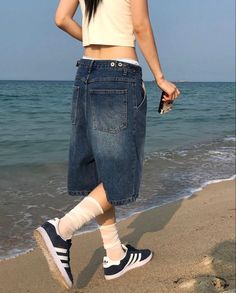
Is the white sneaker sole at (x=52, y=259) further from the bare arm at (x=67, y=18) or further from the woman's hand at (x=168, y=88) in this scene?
the bare arm at (x=67, y=18)

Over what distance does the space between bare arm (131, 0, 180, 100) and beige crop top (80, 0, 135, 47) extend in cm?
7

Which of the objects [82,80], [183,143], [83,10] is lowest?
[183,143]

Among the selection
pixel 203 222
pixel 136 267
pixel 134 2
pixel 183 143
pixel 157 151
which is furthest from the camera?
pixel 183 143

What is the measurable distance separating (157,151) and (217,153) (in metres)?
1.22

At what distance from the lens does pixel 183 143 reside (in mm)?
11031

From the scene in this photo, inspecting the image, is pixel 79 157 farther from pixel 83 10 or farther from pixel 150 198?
pixel 150 198

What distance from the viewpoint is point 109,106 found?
2.54m

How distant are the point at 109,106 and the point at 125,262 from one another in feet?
3.79

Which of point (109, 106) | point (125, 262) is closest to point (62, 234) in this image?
point (125, 262)

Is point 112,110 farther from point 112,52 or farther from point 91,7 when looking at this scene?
point 91,7

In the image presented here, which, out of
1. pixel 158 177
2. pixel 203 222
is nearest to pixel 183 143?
pixel 158 177

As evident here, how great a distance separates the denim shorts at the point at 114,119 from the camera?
2.54 metres

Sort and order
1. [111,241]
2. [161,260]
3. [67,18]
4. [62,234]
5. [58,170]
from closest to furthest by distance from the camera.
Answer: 1. [62,234]
2. [67,18]
3. [111,241]
4. [161,260]
5. [58,170]

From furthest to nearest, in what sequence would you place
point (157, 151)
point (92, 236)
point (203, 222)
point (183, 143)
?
point (183, 143) → point (157, 151) → point (203, 222) → point (92, 236)
